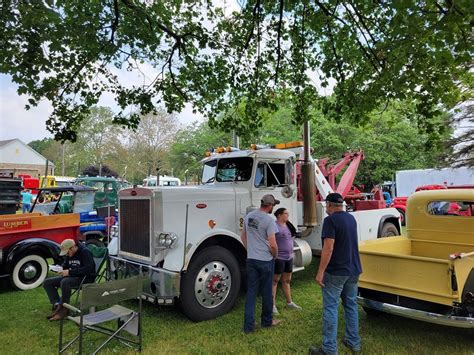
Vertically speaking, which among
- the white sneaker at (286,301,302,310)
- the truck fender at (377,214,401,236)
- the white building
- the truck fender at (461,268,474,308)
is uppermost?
the white building

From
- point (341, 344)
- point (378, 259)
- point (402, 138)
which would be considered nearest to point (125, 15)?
point (378, 259)

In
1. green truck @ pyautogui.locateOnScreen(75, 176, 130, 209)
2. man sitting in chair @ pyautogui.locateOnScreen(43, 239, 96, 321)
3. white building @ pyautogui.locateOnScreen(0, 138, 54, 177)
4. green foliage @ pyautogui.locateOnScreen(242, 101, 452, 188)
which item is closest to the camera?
Answer: man sitting in chair @ pyautogui.locateOnScreen(43, 239, 96, 321)

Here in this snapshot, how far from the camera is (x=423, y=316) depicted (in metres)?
4.21

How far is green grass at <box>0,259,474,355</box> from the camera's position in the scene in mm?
4445

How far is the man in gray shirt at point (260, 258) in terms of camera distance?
491cm

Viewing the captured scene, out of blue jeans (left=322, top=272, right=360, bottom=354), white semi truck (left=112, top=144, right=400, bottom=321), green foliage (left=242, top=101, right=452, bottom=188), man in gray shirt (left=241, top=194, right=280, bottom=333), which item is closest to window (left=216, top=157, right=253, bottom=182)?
white semi truck (left=112, top=144, right=400, bottom=321)

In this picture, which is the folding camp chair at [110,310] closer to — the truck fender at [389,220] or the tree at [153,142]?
the truck fender at [389,220]

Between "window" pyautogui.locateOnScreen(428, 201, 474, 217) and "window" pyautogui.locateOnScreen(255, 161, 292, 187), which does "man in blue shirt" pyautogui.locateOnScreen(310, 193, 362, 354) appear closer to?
"window" pyautogui.locateOnScreen(428, 201, 474, 217)

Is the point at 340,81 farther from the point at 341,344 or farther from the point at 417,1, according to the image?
the point at 341,344

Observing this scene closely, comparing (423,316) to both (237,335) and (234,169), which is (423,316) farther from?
(234,169)

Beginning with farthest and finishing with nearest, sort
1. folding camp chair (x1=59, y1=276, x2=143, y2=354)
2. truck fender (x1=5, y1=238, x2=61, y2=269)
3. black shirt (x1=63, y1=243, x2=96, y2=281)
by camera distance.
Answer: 1. truck fender (x1=5, y1=238, x2=61, y2=269)
2. black shirt (x1=63, y1=243, x2=96, y2=281)
3. folding camp chair (x1=59, y1=276, x2=143, y2=354)

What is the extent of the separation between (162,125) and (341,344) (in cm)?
3519

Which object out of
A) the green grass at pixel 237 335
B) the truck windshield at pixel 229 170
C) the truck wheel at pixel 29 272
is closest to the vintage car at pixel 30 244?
the truck wheel at pixel 29 272

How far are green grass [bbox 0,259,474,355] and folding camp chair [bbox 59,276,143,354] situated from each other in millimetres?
257
